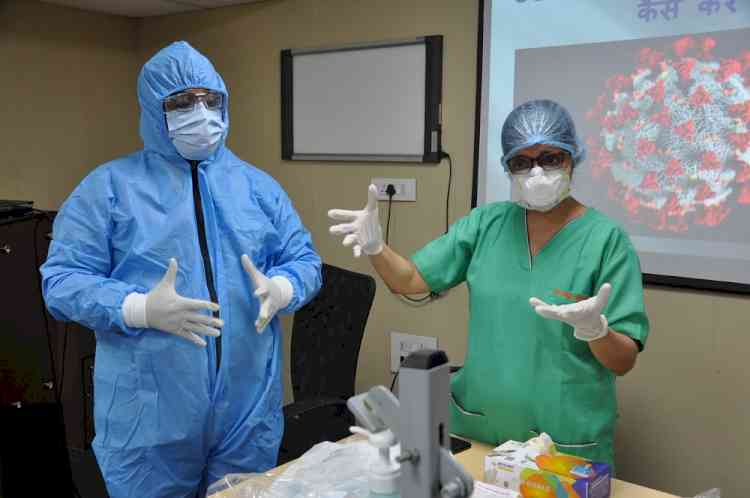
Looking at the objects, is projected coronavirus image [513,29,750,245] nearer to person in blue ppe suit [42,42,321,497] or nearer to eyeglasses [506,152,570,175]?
eyeglasses [506,152,570,175]

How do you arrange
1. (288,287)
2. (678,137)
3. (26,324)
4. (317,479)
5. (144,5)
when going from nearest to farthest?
(317,479), (288,287), (678,137), (26,324), (144,5)

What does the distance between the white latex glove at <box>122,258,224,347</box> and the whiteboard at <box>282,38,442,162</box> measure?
1.37 m

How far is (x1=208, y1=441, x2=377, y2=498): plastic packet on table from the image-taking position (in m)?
1.13

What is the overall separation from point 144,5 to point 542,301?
97.5 inches

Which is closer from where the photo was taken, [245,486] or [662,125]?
[245,486]

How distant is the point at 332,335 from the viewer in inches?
98.0

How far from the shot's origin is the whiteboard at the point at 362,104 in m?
2.67

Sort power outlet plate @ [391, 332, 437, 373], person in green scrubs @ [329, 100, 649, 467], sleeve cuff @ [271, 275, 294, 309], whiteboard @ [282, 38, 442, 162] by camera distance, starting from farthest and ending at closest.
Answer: power outlet plate @ [391, 332, 437, 373], whiteboard @ [282, 38, 442, 162], sleeve cuff @ [271, 275, 294, 309], person in green scrubs @ [329, 100, 649, 467]

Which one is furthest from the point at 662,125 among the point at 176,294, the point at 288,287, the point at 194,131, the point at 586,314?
the point at 176,294

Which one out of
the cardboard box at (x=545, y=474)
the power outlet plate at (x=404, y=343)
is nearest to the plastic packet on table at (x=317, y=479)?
the cardboard box at (x=545, y=474)

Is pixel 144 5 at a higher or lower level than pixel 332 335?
higher

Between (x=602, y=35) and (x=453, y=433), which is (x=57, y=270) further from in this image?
(x=602, y=35)

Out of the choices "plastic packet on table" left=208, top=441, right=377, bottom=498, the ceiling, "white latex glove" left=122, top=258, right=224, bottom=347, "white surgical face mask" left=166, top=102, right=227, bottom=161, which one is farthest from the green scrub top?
the ceiling

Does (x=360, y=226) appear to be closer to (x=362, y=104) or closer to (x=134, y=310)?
(x=134, y=310)
